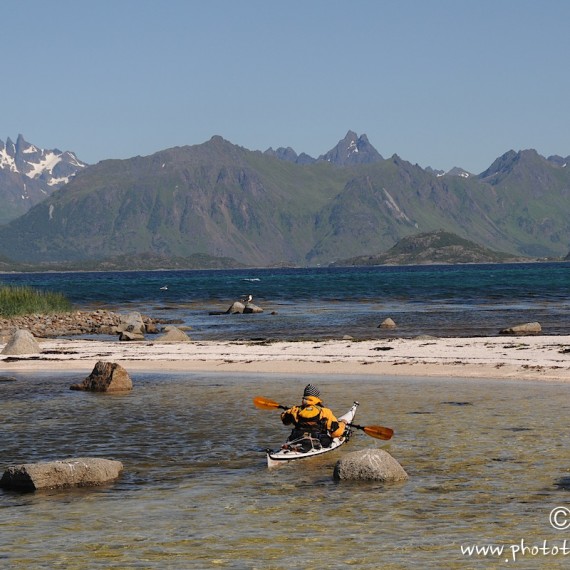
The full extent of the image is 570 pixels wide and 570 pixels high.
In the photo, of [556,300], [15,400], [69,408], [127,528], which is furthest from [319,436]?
[556,300]

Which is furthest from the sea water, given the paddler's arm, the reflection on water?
the paddler's arm

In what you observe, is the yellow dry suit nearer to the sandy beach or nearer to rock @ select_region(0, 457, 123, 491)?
rock @ select_region(0, 457, 123, 491)

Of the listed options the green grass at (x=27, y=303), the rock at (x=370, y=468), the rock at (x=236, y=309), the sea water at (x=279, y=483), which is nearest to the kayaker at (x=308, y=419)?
the sea water at (x=279, y=483)

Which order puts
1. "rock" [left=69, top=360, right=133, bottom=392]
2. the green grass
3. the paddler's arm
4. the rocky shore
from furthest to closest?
1. the green grass
2. the rocky shore
3. "rock" [left=69, top=360, right=133, bottom=392]
4. the paddler's arm

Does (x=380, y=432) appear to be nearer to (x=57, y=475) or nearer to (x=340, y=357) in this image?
(x=57, y=475)

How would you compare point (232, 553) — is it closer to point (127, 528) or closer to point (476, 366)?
point (127, 528)

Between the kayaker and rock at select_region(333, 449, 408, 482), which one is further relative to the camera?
the kayaker

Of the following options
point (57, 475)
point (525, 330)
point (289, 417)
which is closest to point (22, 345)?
point (525, 330)

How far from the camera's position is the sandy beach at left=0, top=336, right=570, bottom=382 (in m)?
43.3

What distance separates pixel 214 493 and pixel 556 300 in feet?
335

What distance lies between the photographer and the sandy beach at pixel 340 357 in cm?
4328

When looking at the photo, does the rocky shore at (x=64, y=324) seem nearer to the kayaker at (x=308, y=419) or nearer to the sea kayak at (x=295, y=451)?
the sea kayak at (x=295, y=451)

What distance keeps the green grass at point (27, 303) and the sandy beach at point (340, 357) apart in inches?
901

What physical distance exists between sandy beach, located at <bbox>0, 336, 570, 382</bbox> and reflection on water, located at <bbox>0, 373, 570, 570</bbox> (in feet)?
25.0
